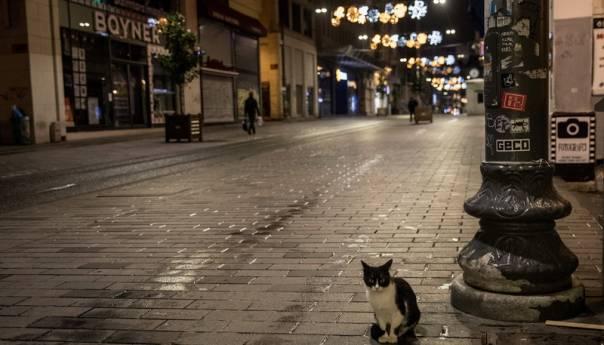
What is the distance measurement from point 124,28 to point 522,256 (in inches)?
1047

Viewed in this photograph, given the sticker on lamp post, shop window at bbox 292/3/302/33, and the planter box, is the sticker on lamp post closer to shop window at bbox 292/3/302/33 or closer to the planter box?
the planter box

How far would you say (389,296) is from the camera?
138 inches

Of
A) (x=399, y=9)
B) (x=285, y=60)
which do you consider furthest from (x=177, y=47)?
(x=285, y=60)

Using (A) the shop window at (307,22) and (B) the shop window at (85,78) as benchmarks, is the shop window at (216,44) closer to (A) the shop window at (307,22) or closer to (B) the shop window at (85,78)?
(B) the shop window at (85,78)

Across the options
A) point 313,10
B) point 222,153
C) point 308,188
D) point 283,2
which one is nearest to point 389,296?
point 308,188

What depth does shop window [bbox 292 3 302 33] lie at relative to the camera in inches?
1986

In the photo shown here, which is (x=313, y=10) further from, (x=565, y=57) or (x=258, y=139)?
(x=565, y=57)

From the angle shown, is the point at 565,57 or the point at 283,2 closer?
the point at 565,57

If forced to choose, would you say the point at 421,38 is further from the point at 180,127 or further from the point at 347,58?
the point at 180,127

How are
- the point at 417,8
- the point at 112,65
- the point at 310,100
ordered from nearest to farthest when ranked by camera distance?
1. the point at 112,65
2. the point at 417,8
3. the point at 310,100

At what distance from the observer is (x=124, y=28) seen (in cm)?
2800

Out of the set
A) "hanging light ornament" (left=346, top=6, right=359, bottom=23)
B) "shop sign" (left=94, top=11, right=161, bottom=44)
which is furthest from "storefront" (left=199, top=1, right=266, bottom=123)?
"hanging light ornament" (left=346, top=6, right=359, bottom=23)

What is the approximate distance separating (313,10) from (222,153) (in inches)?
1510

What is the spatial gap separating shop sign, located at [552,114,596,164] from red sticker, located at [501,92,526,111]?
21.4 feet
